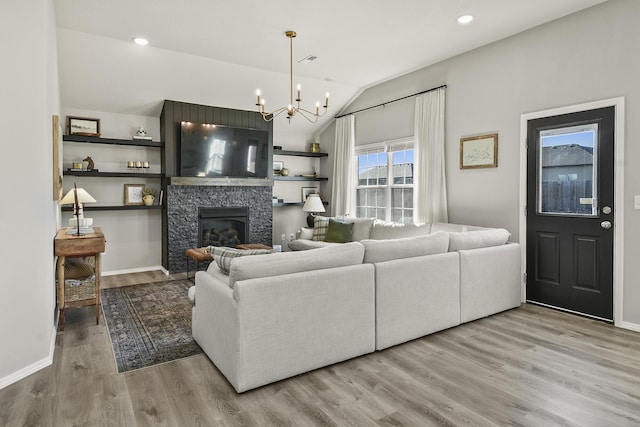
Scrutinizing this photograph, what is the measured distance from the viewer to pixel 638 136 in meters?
3.50

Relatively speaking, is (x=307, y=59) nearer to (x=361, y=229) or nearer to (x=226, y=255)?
(x=361, y=229)

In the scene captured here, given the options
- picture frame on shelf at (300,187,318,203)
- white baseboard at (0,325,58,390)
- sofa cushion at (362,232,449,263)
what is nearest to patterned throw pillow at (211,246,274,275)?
sofa cushion at (362,232,449,263)

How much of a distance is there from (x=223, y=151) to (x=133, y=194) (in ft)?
4.83

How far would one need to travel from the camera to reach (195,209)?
19.7 ft

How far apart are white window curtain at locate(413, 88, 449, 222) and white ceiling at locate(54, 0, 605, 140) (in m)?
0.57

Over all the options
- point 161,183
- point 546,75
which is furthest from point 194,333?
point 546,75

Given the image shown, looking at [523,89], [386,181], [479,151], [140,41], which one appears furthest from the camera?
[386,181]

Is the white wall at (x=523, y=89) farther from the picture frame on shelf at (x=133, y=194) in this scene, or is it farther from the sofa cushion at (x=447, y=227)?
the picture frame on shelf at (x=133, y=194)

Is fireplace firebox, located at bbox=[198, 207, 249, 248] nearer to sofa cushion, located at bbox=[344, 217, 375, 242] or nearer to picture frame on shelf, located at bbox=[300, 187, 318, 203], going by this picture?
picture frame on shelf, located at bbox=[300, 187, 318, 203]

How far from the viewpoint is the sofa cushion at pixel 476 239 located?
3.59 m

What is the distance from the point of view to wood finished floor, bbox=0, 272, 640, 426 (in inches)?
84.2

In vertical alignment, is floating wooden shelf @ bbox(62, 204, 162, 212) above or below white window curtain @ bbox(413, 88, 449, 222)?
below

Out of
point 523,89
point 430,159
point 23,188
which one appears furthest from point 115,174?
point 523,89

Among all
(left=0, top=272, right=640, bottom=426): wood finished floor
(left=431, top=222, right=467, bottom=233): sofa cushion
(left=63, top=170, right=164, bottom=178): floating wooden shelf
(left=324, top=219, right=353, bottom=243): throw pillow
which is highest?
(left=63, top=170, right=164, bottom=178): floating wooden shelf
